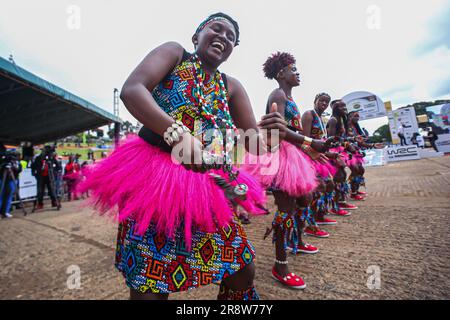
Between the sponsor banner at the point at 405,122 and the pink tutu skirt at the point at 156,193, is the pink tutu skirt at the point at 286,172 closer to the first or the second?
the pink tutu skirt at the point at 156,193

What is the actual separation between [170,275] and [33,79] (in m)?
7.84

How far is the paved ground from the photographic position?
2.03 meters

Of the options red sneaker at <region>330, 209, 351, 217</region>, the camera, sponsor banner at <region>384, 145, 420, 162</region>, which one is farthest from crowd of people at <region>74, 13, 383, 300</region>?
sponsor banner at <region>384, 145, 420, 162</region>

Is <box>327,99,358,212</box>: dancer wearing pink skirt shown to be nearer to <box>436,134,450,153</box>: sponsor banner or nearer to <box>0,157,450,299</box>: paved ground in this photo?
<box>0,157,450,299</box>: paved ground

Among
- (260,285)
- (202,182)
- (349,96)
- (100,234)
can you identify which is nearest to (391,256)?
(260,285)

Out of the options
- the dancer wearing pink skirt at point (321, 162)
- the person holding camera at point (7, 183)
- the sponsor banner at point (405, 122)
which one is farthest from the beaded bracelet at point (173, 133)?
the sponsor banner at point (405, 122)

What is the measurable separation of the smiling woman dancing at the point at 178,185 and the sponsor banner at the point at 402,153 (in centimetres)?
1793

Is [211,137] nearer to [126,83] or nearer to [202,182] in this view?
[202,182]

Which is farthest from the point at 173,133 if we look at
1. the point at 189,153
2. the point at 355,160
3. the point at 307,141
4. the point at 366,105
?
the point at 366,105

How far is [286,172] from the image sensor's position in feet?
7.57

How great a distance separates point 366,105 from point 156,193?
76.1 feet

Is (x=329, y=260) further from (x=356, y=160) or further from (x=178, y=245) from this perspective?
(x=356, y=160)

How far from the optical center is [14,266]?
295cm

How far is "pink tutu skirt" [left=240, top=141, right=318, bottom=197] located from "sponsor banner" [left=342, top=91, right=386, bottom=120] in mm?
20158
